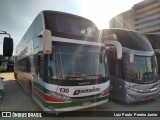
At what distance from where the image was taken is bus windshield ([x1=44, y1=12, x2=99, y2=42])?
19.2 feet

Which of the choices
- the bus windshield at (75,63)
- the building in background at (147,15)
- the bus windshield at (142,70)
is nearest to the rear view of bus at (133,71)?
the bus windshield at (142,70)

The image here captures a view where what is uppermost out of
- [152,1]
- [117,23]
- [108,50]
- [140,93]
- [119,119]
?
[152,1]

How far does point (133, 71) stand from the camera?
740 centimetres

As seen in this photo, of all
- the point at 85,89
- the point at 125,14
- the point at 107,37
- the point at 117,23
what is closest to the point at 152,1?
the point at 125,14

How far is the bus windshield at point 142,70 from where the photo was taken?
735 centimetres

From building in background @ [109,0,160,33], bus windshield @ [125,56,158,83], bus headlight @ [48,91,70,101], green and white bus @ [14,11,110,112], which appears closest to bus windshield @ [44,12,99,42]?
green and white bus @ [14,11,110,112]

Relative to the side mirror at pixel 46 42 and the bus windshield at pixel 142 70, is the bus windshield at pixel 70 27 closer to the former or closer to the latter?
the side mirror at pixel 46 42

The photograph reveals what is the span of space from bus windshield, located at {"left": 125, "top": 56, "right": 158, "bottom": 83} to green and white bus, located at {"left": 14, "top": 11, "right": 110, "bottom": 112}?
55.2 inches

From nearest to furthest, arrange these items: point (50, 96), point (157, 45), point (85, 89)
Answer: point (50, 96)
point (85, 89)
point (157, 45)

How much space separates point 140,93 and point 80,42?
3.27 meters

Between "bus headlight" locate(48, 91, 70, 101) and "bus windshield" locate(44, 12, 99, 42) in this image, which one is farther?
"bus windshield" locate(44, 12, 99, 42)

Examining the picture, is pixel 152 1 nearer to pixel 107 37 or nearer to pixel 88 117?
pixel 107 37

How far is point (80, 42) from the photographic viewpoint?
5988 mm

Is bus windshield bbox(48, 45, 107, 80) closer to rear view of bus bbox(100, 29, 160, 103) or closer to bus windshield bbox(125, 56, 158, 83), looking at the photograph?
rear view of bus bbox(100, 29, 160, 103)
